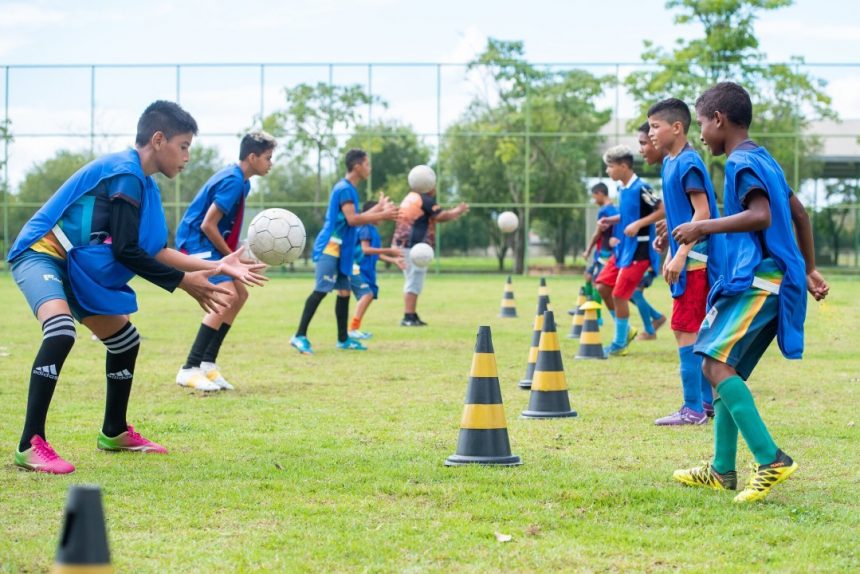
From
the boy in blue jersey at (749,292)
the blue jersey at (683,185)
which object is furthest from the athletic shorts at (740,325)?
the blue jersey at (683,185)

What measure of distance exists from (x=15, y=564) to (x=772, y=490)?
10.2 feet

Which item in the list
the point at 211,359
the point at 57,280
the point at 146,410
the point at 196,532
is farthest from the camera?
the point at 211,359

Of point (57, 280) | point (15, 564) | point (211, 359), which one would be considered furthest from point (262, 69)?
point (15, 564)

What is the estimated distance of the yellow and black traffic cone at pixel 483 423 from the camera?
5.43 meters

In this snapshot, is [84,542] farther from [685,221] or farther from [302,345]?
[302,345]

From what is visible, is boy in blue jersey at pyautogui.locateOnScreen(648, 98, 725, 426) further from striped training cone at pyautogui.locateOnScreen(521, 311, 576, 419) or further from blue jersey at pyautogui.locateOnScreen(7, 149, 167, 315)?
blue jersey at pyautogui.locateOnScreen(7, 149, 167, 315)

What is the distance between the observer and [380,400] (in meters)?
7.91

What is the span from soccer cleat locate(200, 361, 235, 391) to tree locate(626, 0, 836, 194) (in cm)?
2437

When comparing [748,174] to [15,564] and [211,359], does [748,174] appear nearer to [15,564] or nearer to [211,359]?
[15,564]

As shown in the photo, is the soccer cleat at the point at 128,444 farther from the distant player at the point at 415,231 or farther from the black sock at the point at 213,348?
the distant player at the point at 415,231

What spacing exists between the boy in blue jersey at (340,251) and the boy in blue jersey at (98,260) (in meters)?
5.48

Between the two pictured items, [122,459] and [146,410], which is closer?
[122,459]

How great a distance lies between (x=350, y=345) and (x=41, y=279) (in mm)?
6439

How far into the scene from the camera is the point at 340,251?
11.7 meters
